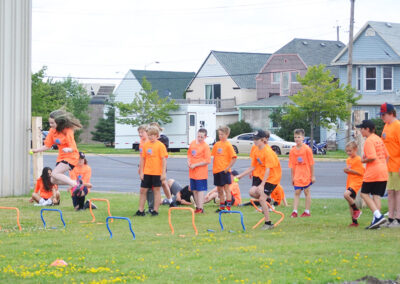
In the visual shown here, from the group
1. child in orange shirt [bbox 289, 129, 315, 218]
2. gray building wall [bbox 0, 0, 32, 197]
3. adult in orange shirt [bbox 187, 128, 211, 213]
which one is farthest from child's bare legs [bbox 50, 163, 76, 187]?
gray building wall [bbox 0, 0, 32, 197]

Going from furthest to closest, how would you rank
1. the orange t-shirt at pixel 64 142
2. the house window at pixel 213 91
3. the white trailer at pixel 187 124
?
the house window at pixel 213 91 → the white trailer at pixel 187 124 → the orange t-shirt at pixel 64 142

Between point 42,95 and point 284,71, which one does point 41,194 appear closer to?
point 42,95

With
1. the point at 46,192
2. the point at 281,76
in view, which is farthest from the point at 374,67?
the point at 46,192

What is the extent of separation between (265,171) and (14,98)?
8.90 m

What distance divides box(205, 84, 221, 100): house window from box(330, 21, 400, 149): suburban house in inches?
562

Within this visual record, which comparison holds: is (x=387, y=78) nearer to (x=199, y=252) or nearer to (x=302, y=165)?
(x=302, y=165)

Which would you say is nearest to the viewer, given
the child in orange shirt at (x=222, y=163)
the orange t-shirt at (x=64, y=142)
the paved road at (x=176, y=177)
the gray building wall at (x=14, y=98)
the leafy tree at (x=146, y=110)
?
the orange t-shirt at (x=64, y=142)

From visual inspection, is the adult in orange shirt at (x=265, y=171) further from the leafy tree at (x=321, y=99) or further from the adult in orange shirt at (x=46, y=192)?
the leafy tree at (x=321, y=99)

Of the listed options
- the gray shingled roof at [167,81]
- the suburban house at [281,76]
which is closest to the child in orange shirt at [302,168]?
the suburban house at [281,76]

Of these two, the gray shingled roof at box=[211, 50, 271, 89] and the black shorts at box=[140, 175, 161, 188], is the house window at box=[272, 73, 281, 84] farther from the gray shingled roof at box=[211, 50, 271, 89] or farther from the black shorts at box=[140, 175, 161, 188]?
the black shorts at box=[140, 175, 161, 188]

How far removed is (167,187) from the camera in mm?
15305

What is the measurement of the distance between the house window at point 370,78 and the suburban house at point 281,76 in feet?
16.9

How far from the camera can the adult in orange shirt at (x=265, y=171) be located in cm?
1134

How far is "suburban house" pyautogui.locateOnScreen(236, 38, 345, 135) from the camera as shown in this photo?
54500mm
